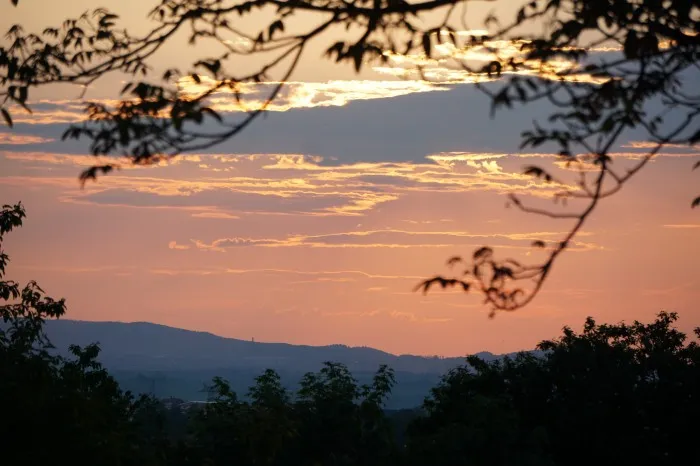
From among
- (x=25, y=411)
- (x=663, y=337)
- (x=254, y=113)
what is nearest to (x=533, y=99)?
(x=254, y=113)

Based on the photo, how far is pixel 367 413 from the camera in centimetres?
2900

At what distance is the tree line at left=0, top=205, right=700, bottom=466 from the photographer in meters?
16.8

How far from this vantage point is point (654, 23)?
8820 mm

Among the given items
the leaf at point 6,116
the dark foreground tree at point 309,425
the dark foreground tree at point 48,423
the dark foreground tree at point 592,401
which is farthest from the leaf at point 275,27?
the dark foreground tree at point 592,401

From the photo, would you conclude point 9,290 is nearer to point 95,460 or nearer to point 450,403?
point 95,460

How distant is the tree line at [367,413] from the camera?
1680 centimetres

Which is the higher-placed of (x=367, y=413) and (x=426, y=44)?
(x=426, y=44)

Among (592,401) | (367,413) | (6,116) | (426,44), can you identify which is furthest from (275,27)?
(592,401)

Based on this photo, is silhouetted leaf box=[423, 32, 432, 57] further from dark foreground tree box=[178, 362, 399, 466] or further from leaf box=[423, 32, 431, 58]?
dark foreground tree box=[178, 362, 399, 466]

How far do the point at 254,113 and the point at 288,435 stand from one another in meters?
14.2

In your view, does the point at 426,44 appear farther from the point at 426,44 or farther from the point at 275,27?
the point at 275,27

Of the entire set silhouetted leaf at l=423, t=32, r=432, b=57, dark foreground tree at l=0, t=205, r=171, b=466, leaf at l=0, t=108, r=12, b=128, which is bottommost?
dark foreground tree at l=0, t=205, r=171, b=466

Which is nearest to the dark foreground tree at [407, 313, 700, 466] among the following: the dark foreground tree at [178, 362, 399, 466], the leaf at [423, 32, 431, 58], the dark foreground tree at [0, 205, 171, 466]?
the dark foreground tree at [178, 362, 399, 466]

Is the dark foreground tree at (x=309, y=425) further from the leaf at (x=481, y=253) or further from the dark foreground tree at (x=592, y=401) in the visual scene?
the leaf at (x=481, y=253)
